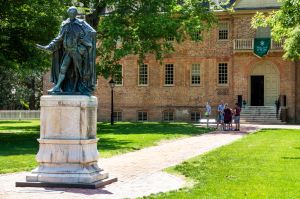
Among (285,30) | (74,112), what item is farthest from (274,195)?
(285,30)

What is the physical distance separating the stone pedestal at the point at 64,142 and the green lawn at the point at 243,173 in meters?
2.08

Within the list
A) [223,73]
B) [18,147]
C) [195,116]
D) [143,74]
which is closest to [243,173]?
[18,147]

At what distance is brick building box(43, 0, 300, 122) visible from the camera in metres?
45.5

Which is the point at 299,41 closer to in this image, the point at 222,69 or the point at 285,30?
the point at 285,30

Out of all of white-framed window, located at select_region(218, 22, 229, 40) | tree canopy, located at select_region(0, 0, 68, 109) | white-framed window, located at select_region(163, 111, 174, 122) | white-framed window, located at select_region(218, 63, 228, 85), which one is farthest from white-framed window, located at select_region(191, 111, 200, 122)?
tree canopy, located at select_region(0, 0, 68, 109)

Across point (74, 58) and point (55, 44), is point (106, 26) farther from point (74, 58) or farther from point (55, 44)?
point (74, 58)

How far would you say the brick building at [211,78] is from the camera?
45.5 metres

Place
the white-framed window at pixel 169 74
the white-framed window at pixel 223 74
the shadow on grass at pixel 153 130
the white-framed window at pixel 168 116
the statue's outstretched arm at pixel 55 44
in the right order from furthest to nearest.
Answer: the white-framed window at pixel 169 74 → the white-framed window at pixel 168 116 → the white-framed window at pixel 223 74 → the shadow on grass at pixel 153 130 → the statue's outstretched arm at pixel 55 44

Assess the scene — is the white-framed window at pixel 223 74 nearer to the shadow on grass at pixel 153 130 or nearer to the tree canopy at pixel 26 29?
the shadow on grass at pixel 153 130

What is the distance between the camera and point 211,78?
47094mm

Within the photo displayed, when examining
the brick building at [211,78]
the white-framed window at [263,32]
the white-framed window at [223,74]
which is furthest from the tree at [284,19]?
the white-framed window at [223,74]

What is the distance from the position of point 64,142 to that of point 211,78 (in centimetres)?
3630

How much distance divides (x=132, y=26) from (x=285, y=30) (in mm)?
13690

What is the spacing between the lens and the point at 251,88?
153 feet
